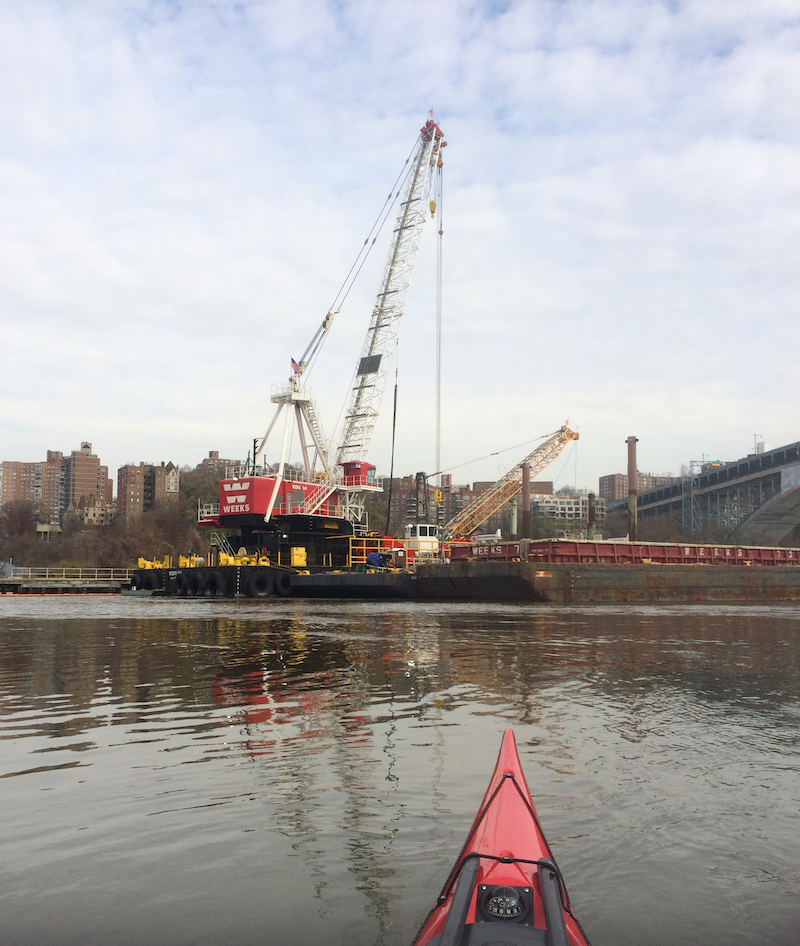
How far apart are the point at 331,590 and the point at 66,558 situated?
89.2 metres

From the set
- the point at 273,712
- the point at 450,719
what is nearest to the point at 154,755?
the point at 273,712

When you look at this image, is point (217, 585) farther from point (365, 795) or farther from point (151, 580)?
point (365, 795)

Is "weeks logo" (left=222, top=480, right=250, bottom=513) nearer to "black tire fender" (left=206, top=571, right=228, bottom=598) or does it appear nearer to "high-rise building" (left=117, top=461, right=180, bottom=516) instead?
"black tire fender" (left=206, top=571, right=228, bottom=598)

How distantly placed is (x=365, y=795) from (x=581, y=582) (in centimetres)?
3928

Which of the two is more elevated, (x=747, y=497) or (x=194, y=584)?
(x=747, y=497)

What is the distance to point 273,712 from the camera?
9969mm

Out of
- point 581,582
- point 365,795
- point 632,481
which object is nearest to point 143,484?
point 632,481

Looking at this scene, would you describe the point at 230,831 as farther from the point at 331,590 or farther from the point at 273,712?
the point at 331,590

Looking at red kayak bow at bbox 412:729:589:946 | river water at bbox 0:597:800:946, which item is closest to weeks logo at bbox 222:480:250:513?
river water at bbox 0:597:800:946

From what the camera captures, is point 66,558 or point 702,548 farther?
point 66,558

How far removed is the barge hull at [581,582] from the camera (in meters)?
42.1

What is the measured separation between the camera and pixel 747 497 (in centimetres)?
12350

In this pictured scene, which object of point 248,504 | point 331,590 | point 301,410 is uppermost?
point 301,410

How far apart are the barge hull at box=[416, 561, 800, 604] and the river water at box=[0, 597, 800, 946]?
90.1 feet
